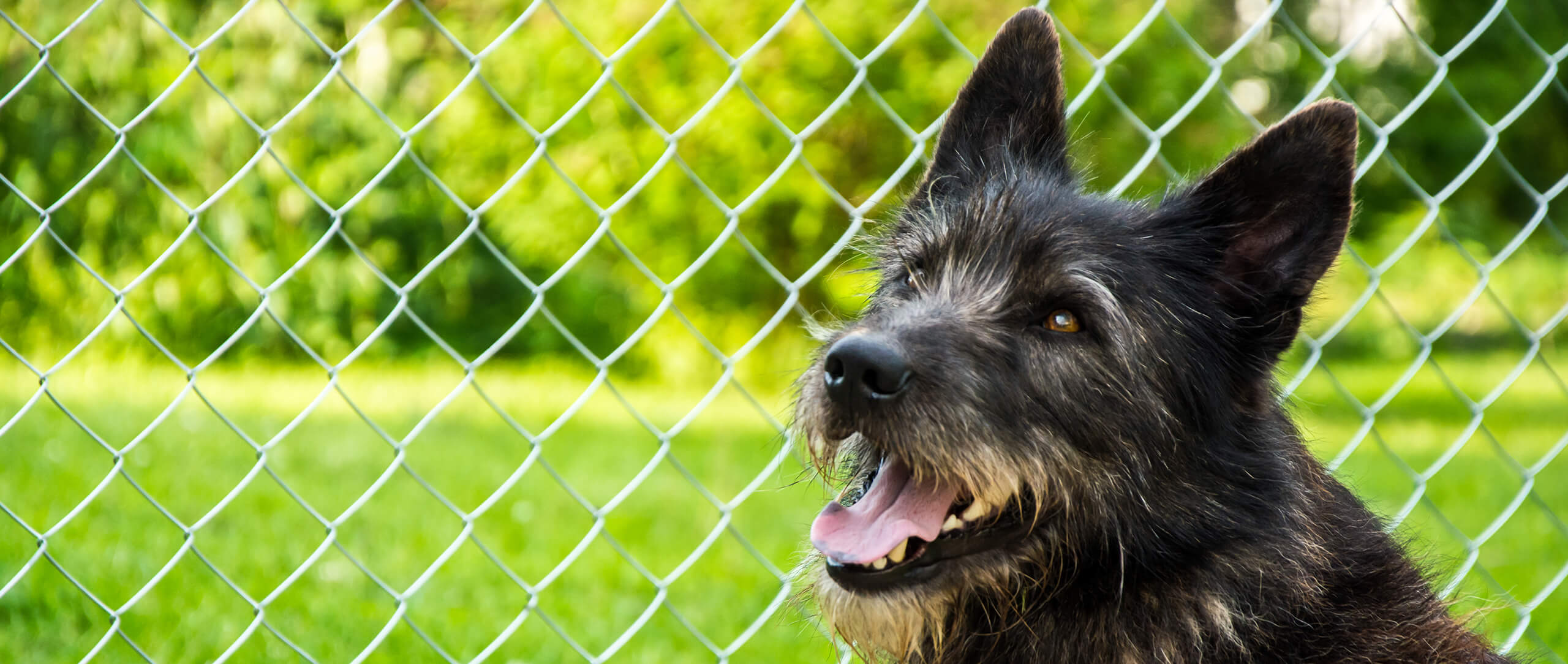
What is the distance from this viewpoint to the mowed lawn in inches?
130

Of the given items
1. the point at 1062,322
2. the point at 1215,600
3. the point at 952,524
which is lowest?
the point at 1215,600

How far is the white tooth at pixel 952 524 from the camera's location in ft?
7.34

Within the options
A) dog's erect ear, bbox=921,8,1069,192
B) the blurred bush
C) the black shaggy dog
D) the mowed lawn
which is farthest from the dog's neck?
A: the blurred bush

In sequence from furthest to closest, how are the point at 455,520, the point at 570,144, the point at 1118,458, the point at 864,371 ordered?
the point at 570,144
the point at 455,520
the point at 1118,458
the point at 864,371

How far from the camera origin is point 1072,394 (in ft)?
7.26

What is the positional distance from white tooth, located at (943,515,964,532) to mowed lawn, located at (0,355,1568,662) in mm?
495

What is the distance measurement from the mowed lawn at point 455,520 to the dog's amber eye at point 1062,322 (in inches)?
27.6

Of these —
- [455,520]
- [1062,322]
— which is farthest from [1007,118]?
[455,520]

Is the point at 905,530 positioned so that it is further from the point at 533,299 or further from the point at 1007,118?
the point at 533,299

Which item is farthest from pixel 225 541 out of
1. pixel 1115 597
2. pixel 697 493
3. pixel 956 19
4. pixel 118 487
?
pixel 956 19

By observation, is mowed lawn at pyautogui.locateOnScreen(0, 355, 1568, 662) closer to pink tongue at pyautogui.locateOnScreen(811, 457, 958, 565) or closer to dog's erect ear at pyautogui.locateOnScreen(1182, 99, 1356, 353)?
pink tongue at pyautogui.locateOnScreen(811, 457, 958, 565)

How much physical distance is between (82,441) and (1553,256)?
44.6 ft

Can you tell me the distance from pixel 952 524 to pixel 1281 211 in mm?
836

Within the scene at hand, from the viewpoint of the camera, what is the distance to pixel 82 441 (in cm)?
566
